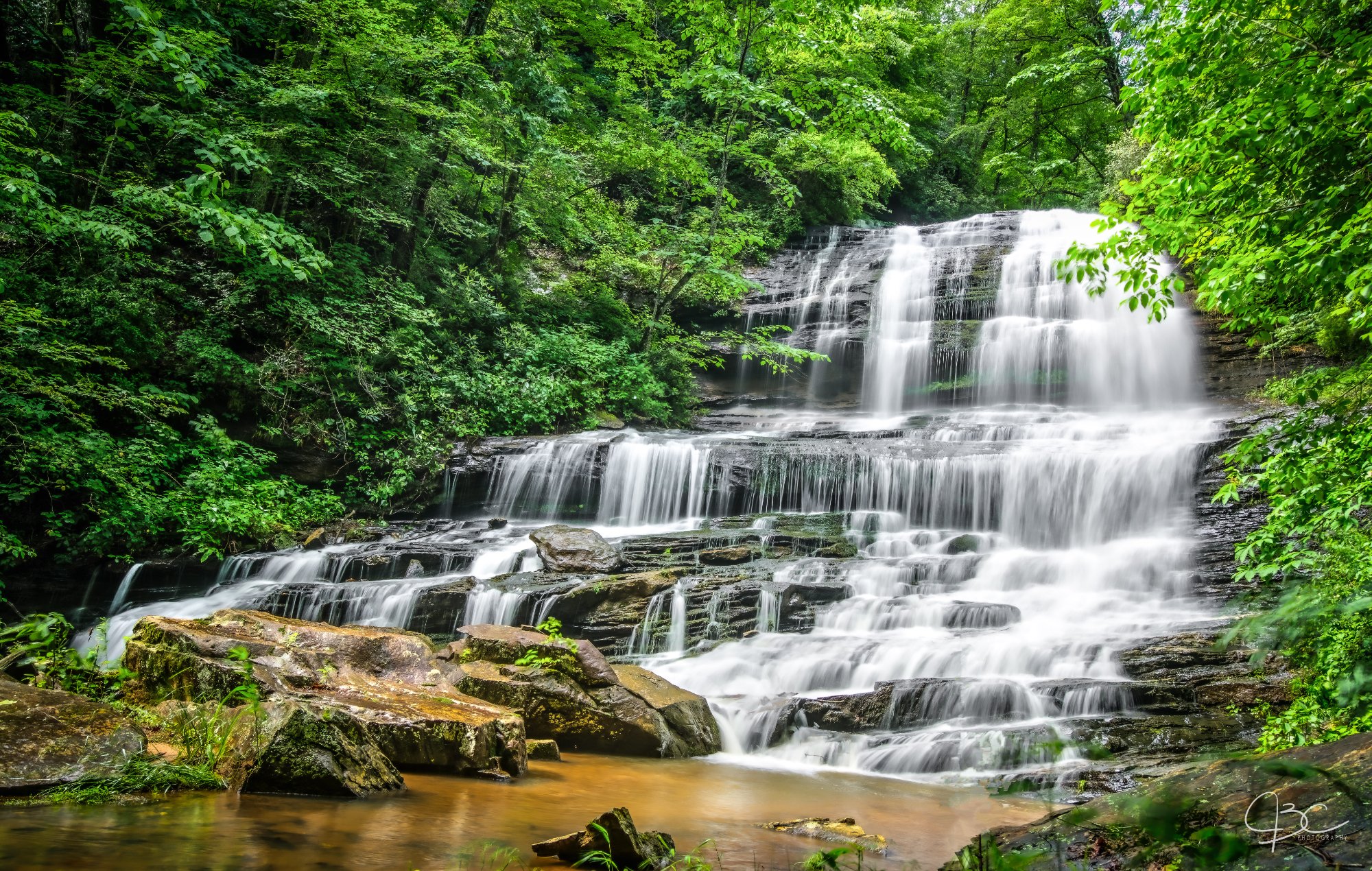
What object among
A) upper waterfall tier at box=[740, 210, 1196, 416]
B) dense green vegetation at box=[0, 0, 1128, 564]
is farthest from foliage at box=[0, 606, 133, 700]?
upper waterfall tier at box=[740, 210, 1196, 416]

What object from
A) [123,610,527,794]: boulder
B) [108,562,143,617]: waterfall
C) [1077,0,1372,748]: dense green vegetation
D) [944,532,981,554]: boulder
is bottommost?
[108,562,143,617]: waterfall

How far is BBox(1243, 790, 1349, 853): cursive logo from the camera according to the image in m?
1.49

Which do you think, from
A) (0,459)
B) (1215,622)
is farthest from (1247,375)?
(0,459)

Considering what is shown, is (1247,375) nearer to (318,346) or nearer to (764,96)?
(764,96)

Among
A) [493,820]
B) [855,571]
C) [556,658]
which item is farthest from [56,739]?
[855,571]

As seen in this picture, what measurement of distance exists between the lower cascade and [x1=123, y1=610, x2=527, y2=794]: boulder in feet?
8.18

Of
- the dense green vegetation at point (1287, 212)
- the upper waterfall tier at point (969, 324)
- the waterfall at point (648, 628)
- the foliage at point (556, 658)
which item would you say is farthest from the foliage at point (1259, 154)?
the upper waterfall tier at point (969, 324)

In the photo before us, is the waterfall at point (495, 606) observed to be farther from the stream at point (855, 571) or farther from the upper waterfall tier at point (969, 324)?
the upper waterfall tier at point (969, 324)

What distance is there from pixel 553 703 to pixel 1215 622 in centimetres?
711

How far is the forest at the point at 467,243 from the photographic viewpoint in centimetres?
467

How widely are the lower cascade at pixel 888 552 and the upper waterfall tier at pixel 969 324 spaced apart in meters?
0.07

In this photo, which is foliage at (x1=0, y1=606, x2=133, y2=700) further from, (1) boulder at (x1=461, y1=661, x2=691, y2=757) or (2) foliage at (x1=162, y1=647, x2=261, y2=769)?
(1) boulder at (x1=461, y1=661, x2=691, y2=757)

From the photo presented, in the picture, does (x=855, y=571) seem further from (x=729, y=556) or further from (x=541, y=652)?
(x=541, y=652)

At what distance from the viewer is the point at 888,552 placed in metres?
11.1
